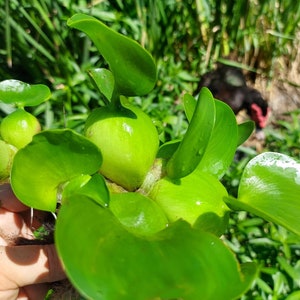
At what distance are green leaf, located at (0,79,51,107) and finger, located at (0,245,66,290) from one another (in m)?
0.18

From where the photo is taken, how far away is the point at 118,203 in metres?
0.46

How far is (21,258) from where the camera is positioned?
0.60 meters

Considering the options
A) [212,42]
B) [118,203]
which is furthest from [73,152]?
[212,42]

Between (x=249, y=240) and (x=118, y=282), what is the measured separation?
3.49 feet

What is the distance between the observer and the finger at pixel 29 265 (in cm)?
60

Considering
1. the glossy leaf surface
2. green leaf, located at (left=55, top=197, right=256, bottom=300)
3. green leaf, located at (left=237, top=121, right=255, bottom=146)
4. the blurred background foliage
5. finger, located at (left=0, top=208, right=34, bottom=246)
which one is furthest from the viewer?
the blurred background foliage

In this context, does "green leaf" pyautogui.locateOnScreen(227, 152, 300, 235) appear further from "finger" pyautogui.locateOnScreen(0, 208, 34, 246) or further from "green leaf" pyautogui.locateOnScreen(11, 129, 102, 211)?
"finger" pyautogui.locateOnScreen(0, 208, 34, 246)

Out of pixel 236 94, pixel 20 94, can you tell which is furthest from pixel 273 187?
pixel 236 94

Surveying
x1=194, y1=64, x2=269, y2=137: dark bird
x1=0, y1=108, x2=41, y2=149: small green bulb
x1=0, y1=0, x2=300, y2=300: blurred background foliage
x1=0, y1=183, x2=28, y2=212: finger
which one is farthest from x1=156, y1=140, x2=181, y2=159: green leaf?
x1=194, y1=64, x2=269, y2=137: dark bird

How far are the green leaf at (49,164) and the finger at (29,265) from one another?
15cm

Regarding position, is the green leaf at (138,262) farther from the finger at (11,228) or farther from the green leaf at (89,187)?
the finger at (11,228)

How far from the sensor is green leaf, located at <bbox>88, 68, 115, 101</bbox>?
0.53 meters

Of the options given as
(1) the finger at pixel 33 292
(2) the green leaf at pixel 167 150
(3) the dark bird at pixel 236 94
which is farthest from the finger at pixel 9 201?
(3) the dark bird at pixel 236 94

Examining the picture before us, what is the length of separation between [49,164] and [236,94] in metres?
1.55
